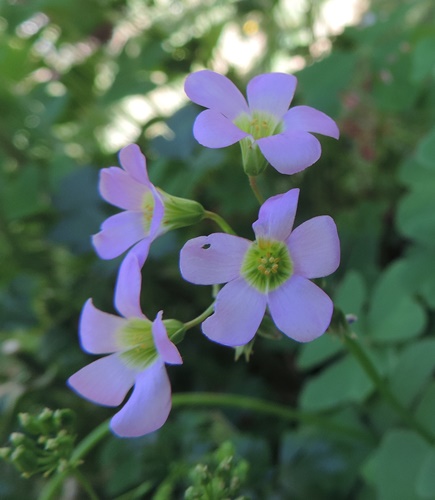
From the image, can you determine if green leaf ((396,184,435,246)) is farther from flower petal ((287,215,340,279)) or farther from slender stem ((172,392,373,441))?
flower petal ((287,215,340,279))

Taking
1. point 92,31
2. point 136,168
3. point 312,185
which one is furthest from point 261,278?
point 92,31

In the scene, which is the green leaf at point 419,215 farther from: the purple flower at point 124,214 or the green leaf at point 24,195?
the green leaf at point 24,195

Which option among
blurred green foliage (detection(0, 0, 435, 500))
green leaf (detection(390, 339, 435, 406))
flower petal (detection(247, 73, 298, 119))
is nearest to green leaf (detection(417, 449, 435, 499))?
blurred green foliage (detection(0, 0, 435, 500))

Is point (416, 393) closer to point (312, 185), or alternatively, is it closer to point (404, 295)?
point (404, 295)

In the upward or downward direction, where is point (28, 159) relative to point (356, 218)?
upward

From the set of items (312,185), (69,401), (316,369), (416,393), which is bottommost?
(316,369)

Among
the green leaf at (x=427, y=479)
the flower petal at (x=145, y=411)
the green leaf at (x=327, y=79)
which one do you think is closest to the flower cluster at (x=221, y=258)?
the flower petal at (x=145, y=411)
